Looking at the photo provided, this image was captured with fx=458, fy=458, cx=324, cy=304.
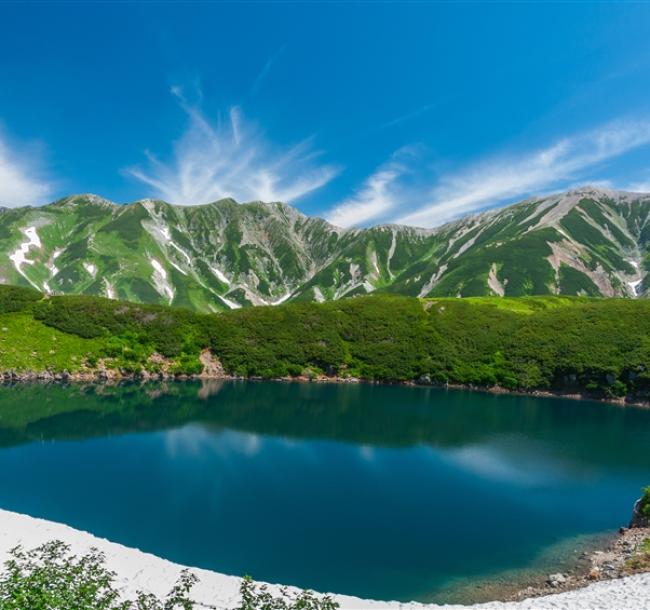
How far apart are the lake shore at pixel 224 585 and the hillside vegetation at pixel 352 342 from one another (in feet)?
218

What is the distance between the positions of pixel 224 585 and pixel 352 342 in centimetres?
8289

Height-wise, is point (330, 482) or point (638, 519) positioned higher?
point (638, 519)

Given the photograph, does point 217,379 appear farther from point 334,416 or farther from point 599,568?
Answer: point 599,568

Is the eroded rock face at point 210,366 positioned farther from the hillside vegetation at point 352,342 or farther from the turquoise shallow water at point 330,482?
the turquoise shallow water at point 330,482

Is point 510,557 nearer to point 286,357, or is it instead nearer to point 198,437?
point 198,437

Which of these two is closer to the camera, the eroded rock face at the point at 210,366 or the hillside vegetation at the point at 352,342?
the hillside vegetation at the point at 352,342

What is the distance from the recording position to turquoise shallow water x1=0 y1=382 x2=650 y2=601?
84.4 ft

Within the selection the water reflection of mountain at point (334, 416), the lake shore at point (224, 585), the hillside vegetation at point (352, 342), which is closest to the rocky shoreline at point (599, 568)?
the lake shore at point (224, 585)

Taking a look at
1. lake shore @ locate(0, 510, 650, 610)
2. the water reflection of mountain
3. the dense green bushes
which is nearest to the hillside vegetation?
the dense green bushes

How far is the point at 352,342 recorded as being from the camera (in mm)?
103375

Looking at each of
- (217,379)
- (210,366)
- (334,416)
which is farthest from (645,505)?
(210,366)

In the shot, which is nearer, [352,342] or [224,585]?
[224,585]

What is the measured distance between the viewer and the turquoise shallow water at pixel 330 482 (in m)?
25.7

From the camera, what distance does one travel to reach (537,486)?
38.2 meters
